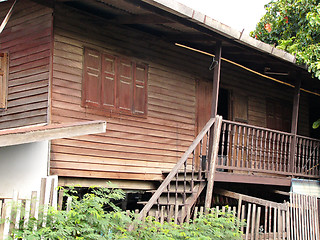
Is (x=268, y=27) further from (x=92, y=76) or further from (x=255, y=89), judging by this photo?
(x=92, y=76)

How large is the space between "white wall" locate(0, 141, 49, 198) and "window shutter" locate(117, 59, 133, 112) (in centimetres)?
206

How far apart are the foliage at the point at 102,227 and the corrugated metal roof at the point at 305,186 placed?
14.9 feet

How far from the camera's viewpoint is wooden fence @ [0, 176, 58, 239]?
5.66 metres

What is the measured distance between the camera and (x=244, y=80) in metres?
13.6

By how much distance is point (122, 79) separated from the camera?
10266 millimetres

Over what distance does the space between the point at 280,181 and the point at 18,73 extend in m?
6.52

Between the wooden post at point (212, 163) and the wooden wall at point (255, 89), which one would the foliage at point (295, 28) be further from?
the wooden post at point (212, 163)

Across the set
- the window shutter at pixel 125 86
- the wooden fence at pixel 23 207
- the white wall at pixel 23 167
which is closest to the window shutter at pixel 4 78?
the white wall at pixel 23 167

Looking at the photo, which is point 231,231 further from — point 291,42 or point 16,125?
point 291,42

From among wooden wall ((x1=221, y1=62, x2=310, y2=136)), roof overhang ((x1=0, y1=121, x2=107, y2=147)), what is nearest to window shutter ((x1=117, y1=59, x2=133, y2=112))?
roof overhang ((x1=0, y1=121, x2=107, y2=147))

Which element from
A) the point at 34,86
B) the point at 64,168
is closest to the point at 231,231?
the point at 64,168

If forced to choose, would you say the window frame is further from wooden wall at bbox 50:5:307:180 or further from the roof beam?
the roof beam

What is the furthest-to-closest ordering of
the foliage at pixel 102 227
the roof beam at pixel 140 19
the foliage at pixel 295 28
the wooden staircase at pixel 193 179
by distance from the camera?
the foliage at pixel 295 28, the roof beam at pixel 140 19, the wooden staircase at pixel 193 179, the foliage at pixel 102 227

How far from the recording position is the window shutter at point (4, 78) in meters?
9.80
